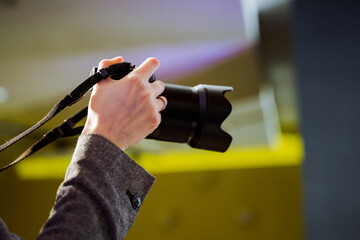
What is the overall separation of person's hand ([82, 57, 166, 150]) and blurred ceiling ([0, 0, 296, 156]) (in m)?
0.53

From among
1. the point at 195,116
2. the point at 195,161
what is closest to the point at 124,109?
the point at 195,116

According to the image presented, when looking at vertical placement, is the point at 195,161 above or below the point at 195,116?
below

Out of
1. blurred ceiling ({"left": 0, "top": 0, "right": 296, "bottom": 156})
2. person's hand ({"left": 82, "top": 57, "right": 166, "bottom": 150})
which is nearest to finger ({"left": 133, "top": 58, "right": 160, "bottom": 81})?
person's hand ({"left": 82, "top": 57, "right": 166, "bottom": 150})

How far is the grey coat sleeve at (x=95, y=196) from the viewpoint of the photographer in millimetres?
329

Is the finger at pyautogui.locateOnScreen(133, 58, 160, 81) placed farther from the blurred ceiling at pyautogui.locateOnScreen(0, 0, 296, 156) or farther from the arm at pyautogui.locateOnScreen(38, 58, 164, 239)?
the blurred ceiling at pyautogui.locateOnScreen(0, 0, 296, 156)

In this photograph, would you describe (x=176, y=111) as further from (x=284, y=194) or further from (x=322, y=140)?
(x=284, y=194)

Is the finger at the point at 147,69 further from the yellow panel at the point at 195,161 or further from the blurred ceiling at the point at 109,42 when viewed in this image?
the yellow panel at the point at 195,161

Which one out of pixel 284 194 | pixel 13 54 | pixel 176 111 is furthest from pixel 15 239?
pixel 284 194

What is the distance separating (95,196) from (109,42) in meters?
0.77

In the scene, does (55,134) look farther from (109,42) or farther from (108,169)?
(109,42)

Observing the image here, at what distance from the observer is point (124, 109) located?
1.23 ft

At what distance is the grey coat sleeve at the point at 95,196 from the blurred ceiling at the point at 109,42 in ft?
1.87

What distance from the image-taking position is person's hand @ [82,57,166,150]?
37 centimetres

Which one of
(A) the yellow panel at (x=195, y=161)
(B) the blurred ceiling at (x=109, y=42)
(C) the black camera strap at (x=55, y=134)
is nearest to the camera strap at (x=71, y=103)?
(C) the black camera strap at (x=55, y=134)
